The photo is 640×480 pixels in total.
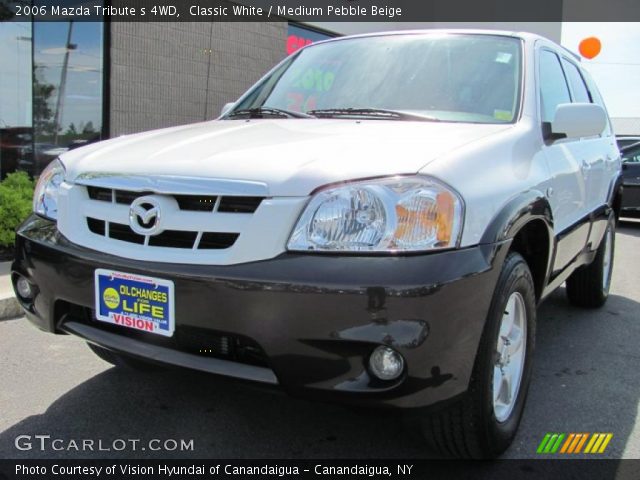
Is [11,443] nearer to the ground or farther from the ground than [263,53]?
nearer to the ground

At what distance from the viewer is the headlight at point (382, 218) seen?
6.30 feet

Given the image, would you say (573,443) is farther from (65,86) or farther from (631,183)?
(631,183)

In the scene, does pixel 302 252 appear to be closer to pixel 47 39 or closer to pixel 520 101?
pixel 520 101

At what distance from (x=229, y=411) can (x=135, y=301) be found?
951 millimetres

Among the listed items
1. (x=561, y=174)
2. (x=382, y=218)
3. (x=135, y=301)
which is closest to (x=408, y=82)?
(x=561, y=174)

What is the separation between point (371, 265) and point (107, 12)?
7.49 metres

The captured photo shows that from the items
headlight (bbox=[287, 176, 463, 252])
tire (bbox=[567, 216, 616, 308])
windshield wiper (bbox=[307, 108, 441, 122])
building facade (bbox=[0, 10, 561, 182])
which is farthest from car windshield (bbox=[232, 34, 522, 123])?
building facade (bbox=[0, 10, 561, 182])

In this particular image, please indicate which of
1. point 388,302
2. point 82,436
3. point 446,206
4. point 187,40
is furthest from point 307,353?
point 187,40

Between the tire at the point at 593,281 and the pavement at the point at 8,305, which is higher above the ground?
the tire at the point at 593,281

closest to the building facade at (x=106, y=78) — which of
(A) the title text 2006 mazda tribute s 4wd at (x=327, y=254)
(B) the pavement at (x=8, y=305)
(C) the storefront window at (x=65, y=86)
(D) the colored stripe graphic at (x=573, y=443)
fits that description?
(C) the storefront window at (x=65, y=86)

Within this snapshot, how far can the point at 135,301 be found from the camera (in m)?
2.10

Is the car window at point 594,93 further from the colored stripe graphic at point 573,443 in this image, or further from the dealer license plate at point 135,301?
the dealer license plate at point 135,301

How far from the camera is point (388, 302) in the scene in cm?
183

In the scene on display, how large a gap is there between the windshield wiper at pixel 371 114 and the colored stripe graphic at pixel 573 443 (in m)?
1.42
